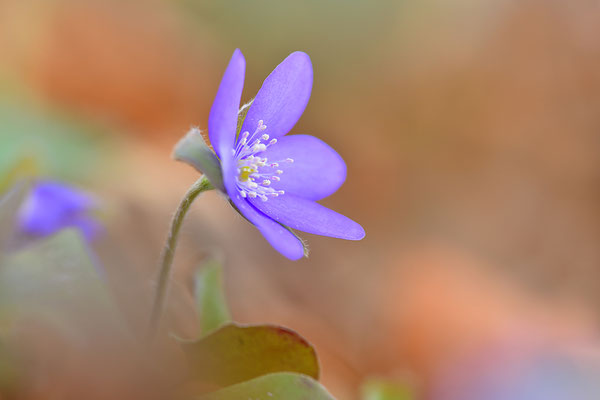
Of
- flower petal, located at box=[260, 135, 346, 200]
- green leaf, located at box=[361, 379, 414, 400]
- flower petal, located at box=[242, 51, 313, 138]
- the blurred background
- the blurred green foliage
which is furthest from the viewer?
the blurred green foliage

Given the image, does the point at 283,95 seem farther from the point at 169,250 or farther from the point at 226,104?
the point at 169,250

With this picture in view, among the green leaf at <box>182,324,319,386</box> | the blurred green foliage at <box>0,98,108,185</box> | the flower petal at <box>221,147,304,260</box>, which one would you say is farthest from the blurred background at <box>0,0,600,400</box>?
the flower petal at <box>221,147,304,260</box>

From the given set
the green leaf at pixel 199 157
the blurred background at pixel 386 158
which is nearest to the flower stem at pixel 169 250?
the green leaf at pixel 199 157

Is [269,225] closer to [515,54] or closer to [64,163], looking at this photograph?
[64,163]

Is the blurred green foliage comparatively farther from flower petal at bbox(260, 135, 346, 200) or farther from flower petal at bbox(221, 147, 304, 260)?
flower petal at bbox(221, 147, 304, 260)

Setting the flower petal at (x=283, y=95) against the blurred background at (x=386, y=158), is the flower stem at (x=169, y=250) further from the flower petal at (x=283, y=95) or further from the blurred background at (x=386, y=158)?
the blurred background at (x=386, y=158)

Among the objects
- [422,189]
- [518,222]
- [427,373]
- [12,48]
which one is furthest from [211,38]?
[427,373]
